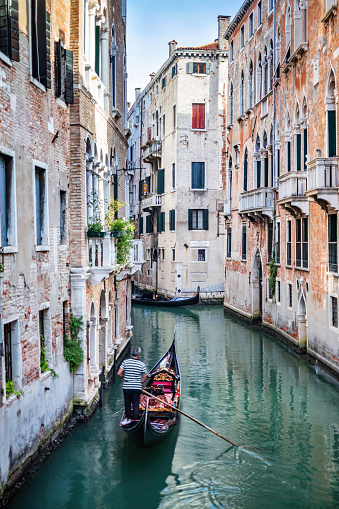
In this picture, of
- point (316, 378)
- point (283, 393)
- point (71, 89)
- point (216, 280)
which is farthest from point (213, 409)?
point (216, 280)

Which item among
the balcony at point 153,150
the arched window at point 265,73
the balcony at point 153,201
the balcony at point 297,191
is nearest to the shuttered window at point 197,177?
the balcony at point 153,201

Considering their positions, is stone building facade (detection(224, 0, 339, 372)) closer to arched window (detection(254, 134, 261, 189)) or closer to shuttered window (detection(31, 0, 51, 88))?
arched window (detection(254, 134, 261, 189))

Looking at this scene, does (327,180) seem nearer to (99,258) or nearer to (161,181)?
(99,258)

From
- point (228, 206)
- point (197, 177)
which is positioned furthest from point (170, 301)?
point (197, 177)

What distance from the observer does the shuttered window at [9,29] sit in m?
6.11

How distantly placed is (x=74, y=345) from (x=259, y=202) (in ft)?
37.3

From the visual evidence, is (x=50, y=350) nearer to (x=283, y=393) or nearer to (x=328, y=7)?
(x=283, y=393)

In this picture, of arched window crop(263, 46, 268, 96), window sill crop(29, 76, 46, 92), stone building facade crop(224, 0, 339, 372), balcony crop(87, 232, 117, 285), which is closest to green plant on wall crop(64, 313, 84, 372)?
balcony crop(87, 232, 117, 285)

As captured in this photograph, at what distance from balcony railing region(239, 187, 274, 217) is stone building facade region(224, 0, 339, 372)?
0.03 m

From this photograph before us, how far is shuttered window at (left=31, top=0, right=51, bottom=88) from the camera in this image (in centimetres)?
732

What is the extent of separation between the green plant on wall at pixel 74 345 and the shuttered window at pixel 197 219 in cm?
1888

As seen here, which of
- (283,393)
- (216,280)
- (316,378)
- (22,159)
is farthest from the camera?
(216,280)

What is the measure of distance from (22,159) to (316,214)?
8.29 meters

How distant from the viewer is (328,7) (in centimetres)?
1232
